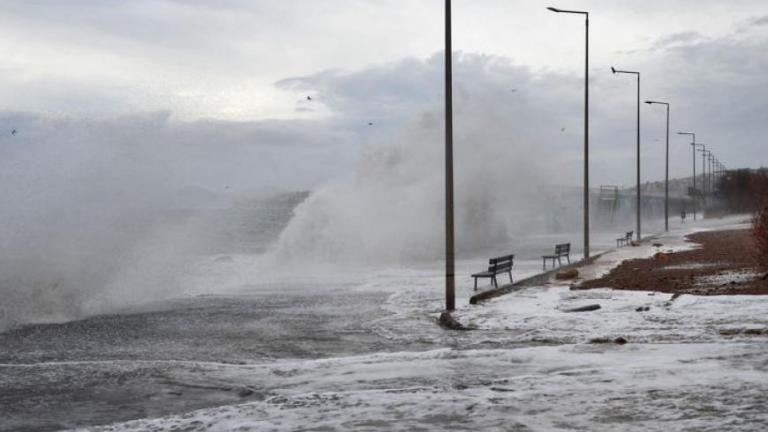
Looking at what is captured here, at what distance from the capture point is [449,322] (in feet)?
47.5

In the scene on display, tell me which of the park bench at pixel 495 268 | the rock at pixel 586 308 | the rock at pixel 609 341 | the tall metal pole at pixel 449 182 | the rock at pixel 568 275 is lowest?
the rock at pixel 609 341

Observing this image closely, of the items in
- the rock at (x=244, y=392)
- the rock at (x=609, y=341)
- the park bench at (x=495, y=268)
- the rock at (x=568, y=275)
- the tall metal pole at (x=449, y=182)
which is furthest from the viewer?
the rock at (x=568, y=275)

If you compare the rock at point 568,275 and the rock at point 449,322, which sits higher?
the rock at point 568,275

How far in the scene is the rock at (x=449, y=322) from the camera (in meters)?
14.0

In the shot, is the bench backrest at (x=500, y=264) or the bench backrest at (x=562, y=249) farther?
the bench backrest at (x=562, y=249)

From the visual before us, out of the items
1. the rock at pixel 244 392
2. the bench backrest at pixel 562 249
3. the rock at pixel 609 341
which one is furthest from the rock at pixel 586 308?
the bench backrest at pixel 562 249

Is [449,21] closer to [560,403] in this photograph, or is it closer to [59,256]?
[560,403]

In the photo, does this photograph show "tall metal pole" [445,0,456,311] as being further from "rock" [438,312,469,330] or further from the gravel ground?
the gravel ground

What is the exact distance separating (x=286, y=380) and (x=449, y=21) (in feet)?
30.7

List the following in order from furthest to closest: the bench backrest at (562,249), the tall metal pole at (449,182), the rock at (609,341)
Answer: the bench backrest at (562,249), the tall metal pole at (449,182), the rock at (609,341)

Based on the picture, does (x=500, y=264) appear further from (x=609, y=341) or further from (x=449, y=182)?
(x=609, y=341)

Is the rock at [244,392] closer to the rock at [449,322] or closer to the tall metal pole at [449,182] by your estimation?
the rock at [449,322]

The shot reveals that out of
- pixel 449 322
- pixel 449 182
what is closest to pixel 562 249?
pixel 449 182

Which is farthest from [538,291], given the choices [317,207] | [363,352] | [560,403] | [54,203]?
[317,207]
